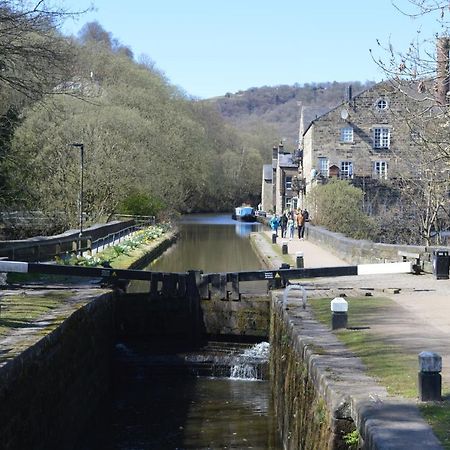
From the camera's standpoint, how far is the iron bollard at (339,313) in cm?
1125

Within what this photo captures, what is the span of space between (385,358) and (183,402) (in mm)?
5929

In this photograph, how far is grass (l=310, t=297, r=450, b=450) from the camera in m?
6.79

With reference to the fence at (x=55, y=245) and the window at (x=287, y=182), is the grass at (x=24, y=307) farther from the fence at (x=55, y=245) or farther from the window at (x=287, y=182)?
the window at (x=287, y=182)

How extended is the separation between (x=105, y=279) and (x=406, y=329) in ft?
28.0

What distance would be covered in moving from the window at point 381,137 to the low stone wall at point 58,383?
4258cm

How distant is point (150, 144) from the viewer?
194 feet

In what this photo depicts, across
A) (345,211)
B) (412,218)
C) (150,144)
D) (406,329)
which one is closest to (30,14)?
(406,329)

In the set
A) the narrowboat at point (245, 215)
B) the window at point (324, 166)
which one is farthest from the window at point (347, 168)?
the narrowboat at point (245, 215)

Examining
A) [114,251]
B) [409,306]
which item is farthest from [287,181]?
[409,306]

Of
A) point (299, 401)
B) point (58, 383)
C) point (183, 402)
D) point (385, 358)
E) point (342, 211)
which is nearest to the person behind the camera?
point (385, 358)

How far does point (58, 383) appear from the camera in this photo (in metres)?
11.5

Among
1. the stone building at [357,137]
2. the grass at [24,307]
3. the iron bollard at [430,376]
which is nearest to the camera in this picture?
the iron bollard at [430,376]

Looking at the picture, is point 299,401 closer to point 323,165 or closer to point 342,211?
point 342,211

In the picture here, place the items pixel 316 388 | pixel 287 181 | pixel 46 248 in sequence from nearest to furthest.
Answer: pixel 316 388
pixel 46 248
pixel 287 181
